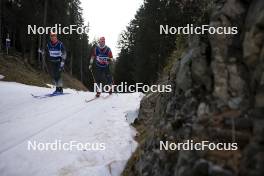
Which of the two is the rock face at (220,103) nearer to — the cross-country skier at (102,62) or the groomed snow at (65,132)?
the groomed snow at (65,132)

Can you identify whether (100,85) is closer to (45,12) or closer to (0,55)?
(0,55)

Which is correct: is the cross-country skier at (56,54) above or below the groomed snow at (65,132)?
Result: above

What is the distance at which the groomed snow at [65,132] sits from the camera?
7711 millimetres

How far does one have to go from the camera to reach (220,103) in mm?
5168

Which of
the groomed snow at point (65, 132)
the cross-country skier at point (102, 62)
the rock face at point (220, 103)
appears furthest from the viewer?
the cross-country skier at point (102, 62)

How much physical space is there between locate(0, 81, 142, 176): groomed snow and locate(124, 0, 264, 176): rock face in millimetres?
1728

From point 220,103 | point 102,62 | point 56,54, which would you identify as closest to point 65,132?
point 220,103

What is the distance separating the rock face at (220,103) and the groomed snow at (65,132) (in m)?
1.73

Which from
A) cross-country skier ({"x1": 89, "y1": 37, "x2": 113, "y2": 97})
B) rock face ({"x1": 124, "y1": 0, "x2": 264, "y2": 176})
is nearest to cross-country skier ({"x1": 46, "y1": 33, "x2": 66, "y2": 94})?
cross-country skier ({"x1": 89, "y1": 37, "x2": 113, "y2": 97})

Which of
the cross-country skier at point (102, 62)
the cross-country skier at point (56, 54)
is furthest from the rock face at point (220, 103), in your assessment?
the cross-country skier at point (56, 54)

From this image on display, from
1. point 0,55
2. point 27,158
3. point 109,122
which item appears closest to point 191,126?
point 27,158

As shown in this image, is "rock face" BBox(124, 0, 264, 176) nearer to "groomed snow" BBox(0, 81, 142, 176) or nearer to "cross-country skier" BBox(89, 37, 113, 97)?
"groomed snow" BBox(0, 81, 142, 176)

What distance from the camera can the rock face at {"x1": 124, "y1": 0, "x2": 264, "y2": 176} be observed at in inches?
180

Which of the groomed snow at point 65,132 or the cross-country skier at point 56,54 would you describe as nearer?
the groomed snow at point 65,132
